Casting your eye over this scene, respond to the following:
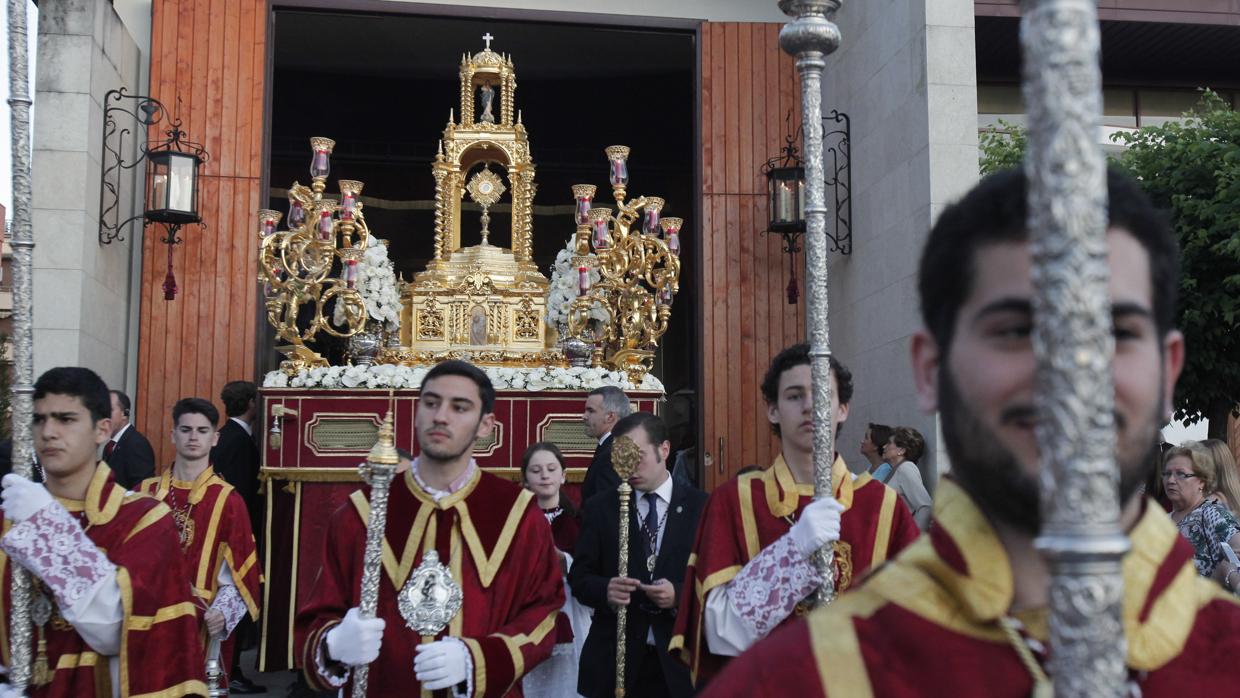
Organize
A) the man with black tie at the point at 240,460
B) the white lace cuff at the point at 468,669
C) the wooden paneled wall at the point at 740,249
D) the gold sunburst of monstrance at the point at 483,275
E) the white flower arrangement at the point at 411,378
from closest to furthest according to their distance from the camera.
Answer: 1. the white lace cuff at the point at 468,669
2. the man with black tie at the point at 240,460
3. the white flower arrangement at the point at 411,378
4. the gold sunburst of monstrance at the point at 483,275
5. the wooden paneled wall at the point at 740,249

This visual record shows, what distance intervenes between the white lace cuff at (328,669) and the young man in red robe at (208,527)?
84.0 inches

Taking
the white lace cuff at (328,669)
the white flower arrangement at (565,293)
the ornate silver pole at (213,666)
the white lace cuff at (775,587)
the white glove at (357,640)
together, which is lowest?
the ornate silver pole at (213,666)

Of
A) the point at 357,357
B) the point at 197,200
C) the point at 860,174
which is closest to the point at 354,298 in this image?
the point at 357,357

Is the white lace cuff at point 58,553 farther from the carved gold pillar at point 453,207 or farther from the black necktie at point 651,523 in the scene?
the carved gold pillar at point 453,207

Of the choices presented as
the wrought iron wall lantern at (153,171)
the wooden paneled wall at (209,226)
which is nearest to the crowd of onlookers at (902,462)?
the wooden paneled wall at (209,226)

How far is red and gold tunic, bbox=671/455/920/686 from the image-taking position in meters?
4.02

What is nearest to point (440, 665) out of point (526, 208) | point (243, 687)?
point (243, 687)

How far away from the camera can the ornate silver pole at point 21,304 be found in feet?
12.5

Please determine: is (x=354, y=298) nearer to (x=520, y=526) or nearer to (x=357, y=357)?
(x=357, y=357)

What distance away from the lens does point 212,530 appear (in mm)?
6234

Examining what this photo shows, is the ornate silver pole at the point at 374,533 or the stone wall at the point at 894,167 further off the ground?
the stone wall at the point at 894,167

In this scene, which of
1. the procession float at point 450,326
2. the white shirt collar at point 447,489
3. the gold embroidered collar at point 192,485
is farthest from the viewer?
the procession float at point 450,326

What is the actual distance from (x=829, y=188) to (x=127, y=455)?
634cm

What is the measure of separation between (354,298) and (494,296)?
1.40 m
